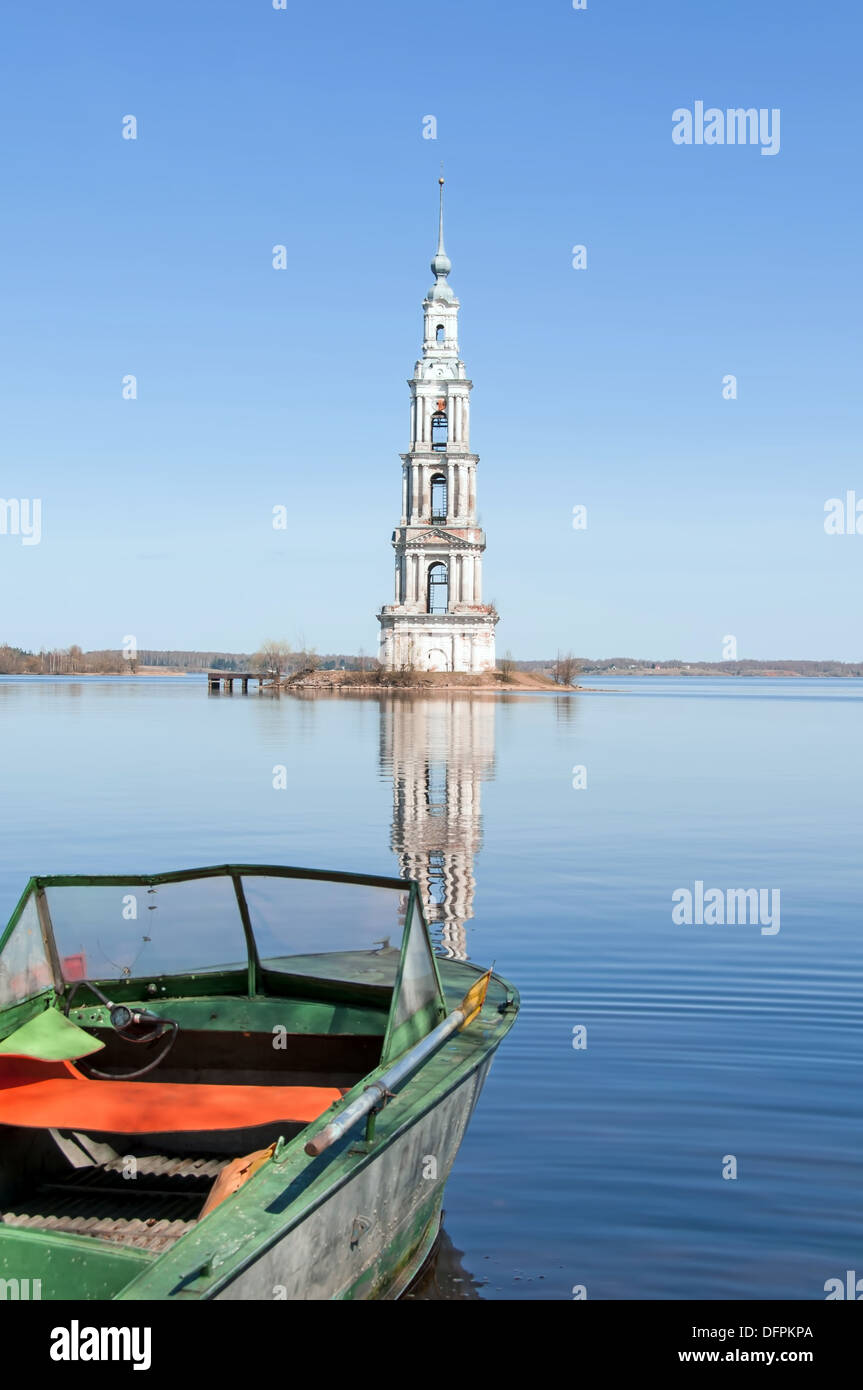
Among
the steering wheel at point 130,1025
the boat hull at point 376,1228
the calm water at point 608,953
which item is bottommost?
the calm water at point 608,953

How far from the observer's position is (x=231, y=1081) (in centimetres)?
857

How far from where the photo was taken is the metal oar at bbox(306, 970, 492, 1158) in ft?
19.3

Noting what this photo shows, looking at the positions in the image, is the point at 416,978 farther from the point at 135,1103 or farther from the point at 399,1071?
the point at 135,1103

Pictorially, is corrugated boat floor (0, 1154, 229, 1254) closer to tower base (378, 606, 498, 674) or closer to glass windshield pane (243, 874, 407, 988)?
glass windshield pane (243, 874, 407, 988)

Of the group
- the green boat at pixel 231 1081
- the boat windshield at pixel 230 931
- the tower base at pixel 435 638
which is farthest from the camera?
the tower base at pixel 435 638

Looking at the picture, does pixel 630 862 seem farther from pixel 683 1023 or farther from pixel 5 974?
pixel 5 974

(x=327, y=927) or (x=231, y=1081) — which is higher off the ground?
(x=327, y=927)

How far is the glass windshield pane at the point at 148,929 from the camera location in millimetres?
8945

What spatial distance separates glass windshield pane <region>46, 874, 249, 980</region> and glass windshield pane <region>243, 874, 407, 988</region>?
0.69ft

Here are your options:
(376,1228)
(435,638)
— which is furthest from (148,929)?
(435,638)

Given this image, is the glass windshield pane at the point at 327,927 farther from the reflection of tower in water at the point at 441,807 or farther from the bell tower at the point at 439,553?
the bell tower at the point at 439,553

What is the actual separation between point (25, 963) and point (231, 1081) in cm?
161

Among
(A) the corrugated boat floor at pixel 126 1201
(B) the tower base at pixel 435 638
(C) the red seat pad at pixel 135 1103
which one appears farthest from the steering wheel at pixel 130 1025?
(B) the tower base at pixel 435 638

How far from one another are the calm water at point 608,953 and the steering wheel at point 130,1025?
2.26m
